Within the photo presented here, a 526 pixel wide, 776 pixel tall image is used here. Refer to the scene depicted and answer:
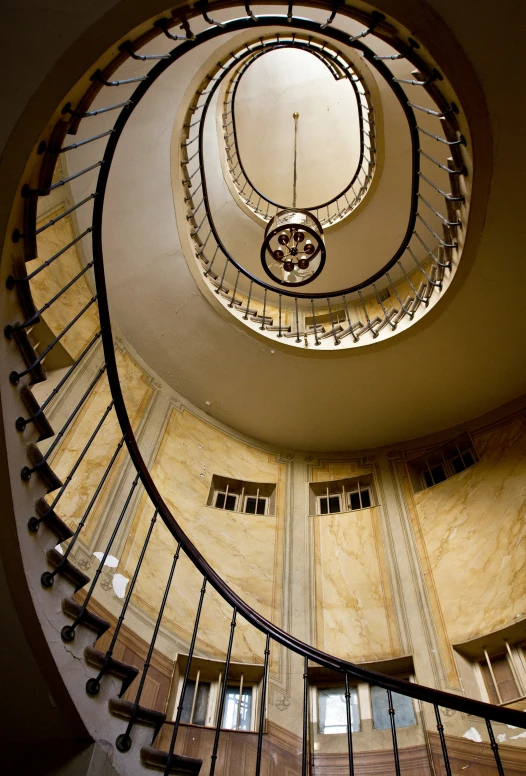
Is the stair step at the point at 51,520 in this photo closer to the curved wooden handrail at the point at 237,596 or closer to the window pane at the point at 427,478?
the curved wooden handrail at the point at 237,596

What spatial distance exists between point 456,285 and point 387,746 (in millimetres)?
4023

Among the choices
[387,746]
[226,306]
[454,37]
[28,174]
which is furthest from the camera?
[226,306]

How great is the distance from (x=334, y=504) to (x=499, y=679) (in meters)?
2.59

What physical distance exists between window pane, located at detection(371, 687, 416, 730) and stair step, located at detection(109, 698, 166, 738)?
2.45 meters

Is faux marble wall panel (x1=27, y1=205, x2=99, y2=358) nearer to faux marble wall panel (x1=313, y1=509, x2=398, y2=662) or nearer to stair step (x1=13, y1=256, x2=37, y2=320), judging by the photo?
stair step (x1=13, y1=256, x2=37, y2=320)

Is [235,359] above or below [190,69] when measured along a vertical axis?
below

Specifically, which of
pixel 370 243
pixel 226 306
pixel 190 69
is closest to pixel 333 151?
pixel 370 243

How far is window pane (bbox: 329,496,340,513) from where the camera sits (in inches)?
256

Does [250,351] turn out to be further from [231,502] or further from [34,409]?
[34,409]

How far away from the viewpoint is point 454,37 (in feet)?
11.5

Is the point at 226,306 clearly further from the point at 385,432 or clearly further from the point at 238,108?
the point at 238,108

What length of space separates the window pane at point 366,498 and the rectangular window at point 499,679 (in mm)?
2177

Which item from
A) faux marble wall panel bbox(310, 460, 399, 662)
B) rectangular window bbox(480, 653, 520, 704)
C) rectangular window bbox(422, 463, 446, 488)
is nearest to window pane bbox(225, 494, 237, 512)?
faux marble wall panel bbox(310, 460, 399, 662)

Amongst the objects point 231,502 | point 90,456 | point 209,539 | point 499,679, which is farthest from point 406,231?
point 499,679
